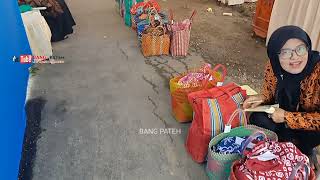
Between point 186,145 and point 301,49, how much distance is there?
1022mm

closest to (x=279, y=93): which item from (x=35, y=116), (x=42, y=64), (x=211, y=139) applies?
(x=211, y=139)

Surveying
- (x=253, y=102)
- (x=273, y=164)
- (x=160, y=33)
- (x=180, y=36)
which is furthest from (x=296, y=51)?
(x=160, y=33)

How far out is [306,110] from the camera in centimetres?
177

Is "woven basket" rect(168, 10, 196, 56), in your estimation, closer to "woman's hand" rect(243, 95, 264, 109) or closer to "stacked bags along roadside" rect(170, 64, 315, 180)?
"stacked bags along roadside" rect(170, 64, 315, 180)

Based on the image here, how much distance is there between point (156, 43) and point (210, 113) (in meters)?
1.69

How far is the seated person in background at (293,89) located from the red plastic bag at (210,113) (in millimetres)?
102

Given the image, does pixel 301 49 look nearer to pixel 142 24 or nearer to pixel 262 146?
pixel 262 146

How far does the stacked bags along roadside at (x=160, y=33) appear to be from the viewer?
325 cm

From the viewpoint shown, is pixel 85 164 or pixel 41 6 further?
pixel 41 6

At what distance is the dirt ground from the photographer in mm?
3195

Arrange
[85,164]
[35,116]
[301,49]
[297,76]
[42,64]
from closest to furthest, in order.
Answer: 1. [301,49]
2. [297,76]
3. [85,164]
4. [35,116]
5. [42,64]

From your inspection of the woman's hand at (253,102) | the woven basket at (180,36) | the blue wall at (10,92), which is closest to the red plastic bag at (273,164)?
the woman's hand at (253,102)

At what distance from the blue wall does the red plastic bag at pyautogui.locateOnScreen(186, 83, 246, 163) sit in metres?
1.15

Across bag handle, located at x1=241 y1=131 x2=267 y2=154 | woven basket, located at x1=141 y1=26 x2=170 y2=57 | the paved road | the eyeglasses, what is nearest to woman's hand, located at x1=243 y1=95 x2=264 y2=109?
bag handle, located at x1=241 y1=131 x2=267 y2=154
